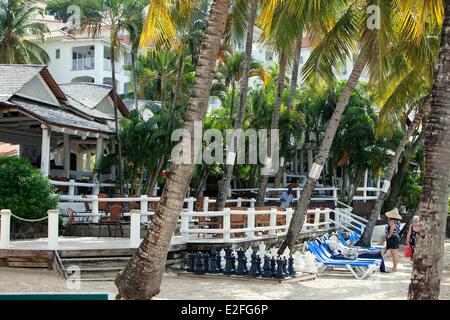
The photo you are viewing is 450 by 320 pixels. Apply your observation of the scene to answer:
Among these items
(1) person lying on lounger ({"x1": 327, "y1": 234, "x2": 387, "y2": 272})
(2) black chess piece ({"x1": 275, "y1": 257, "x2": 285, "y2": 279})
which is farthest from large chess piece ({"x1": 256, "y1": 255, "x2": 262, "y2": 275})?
(1) person lying on lounger ({"x1": 327, "y1": 234, "x2": 387, "y2": 272})

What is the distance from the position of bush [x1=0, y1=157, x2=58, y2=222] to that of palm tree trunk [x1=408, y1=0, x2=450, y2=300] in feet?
37.5

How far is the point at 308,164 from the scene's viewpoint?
122 feet

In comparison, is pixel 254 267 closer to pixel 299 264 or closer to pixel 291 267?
pixel 291 267

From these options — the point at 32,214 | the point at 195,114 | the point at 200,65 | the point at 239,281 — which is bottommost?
the point at 239,281

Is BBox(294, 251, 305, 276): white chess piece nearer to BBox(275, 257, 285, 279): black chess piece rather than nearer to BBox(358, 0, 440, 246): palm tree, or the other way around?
BBox(275, 257, 285, 279): black chess piece

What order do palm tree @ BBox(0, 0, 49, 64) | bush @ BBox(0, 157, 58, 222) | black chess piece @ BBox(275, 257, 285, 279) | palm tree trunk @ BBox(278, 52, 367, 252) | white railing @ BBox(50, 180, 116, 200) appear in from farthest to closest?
palm tree @ BBox(0, 0, 49, 64) → white railing @ BBox(50, 180, 116, 200) → palm tree trunk @ BBox(278, 52, 367, 252) → bush @ BBox(0, 157, 58, 222) → black chess piece @ BBox(275, 257, 285, 279)

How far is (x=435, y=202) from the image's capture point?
9219mm

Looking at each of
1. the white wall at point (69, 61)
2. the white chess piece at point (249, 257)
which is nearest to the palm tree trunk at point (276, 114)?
the white chess piece at point (249, 257)

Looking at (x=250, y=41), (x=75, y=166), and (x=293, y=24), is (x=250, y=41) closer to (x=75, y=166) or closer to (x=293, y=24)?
(x=293, y=24)

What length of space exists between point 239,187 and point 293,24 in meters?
15.6

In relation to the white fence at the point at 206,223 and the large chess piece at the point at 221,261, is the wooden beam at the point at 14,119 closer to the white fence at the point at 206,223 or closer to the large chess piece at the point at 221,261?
the white fence at the point at 206,223

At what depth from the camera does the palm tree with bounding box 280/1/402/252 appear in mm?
17953

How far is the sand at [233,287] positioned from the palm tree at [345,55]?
307 cm
